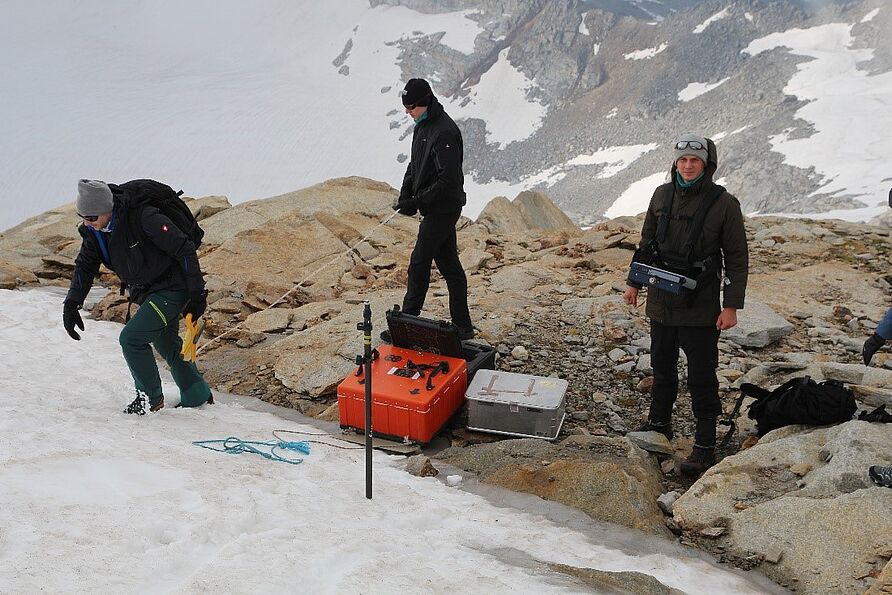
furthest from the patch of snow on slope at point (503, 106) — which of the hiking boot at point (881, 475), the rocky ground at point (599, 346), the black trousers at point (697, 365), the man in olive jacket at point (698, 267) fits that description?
the hiking boot at point (881, 475)

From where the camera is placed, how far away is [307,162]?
10994cm

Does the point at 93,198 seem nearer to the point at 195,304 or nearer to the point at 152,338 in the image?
the point at 195,304

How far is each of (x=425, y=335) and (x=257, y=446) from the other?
1.84 meters

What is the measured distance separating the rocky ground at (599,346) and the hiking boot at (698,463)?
0.13 metres

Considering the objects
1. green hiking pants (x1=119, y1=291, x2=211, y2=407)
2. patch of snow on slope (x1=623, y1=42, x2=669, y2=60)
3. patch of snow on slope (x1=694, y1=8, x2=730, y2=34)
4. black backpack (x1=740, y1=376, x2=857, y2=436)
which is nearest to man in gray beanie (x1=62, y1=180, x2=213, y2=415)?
green hiking pants (x1=119, y1=291, x2=211, y2=407)

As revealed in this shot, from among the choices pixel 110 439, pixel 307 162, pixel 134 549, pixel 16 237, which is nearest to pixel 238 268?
pixel 16 237

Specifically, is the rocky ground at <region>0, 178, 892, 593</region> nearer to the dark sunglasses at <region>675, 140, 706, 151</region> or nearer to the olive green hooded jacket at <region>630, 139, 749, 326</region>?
the olive green hooded jacket at <region>630, 139, 749, 326</region>

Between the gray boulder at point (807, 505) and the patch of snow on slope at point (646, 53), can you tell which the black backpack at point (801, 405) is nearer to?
the gray boulder at point (807, 505)

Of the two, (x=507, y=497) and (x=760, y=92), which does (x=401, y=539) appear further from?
(x=760, y=92)

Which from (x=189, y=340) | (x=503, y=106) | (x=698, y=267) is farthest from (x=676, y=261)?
(x=503, y=106)

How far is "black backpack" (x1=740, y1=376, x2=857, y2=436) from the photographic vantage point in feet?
17.8

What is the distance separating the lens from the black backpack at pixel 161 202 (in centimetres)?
544

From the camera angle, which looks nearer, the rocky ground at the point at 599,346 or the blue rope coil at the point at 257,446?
the rocky ground at the point at 599,346

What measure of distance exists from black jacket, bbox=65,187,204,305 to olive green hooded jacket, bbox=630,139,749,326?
12.3ft
